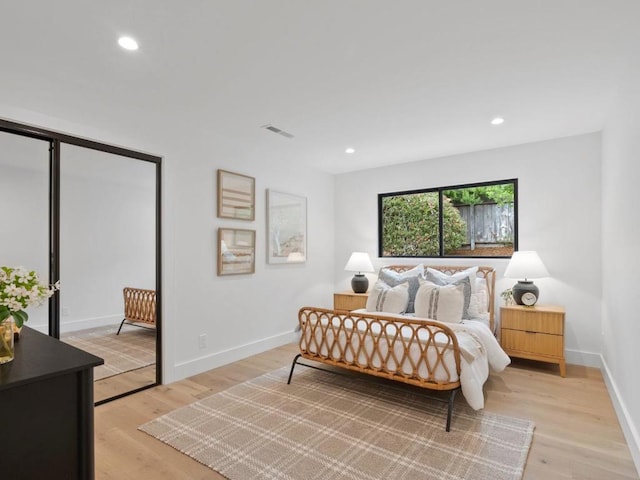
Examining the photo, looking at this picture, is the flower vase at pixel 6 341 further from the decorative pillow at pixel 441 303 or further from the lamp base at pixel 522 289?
the lamp base at pixel 522 289

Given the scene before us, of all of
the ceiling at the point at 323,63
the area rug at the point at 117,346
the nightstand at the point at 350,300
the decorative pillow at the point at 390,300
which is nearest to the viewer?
the ceiling at the point at 323,63

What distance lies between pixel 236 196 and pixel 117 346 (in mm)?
1827

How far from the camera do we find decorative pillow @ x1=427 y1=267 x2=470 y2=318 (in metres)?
3.54

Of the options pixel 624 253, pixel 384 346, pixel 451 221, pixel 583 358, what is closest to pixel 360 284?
pixel 451 221

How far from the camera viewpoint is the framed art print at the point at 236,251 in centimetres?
375

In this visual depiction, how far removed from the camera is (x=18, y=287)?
52.7 inches

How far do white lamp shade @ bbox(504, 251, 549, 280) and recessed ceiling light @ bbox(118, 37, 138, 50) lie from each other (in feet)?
12.3

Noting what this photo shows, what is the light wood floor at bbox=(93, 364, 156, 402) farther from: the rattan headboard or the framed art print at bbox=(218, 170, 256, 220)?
the rattan headboard

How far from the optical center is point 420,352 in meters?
2.61

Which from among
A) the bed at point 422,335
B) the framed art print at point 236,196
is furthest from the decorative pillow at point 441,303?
the framed art print at point 236,196

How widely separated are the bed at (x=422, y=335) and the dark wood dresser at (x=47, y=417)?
78.4 inches

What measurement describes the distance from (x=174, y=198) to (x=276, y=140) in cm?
126

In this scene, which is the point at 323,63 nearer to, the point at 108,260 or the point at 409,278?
the point at 108,260

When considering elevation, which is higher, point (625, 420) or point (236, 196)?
point (236, 196)
